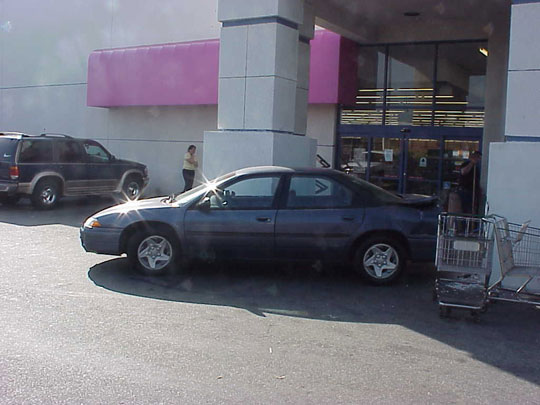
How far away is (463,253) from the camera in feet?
23.5

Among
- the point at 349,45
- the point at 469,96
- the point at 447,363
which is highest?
the point at 349,45

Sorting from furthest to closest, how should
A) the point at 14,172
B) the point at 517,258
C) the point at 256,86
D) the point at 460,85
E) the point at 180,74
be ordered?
the point at 180,74
the point at 460,85
the point at 14,172
the point at 256,86
the point at 517,258

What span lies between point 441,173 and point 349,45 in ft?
12.6

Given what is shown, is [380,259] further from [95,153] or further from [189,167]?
[95,153]

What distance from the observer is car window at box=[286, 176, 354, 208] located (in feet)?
27.9

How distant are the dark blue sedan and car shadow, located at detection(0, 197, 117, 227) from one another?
531 centimetres

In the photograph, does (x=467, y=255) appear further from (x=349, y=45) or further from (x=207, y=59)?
(x=207, y=59)

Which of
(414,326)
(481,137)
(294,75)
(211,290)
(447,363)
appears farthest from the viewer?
(481,137)

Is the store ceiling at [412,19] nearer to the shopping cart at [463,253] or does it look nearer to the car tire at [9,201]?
the shopping cart at [463,253]

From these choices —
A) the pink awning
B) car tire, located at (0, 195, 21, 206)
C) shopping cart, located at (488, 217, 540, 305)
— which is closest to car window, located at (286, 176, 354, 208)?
shopping cart, located at (488, 217, 540, 305)

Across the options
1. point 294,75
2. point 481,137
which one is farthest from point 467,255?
point 481,137

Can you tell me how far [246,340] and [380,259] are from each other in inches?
117

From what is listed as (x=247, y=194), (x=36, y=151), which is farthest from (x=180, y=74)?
(x=247, y=194)

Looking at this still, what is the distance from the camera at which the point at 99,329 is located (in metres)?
6.18
